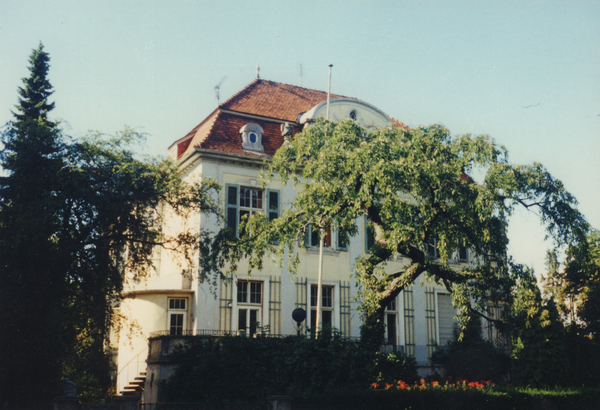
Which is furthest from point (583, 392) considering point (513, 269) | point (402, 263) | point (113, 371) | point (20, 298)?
point (113, 371)

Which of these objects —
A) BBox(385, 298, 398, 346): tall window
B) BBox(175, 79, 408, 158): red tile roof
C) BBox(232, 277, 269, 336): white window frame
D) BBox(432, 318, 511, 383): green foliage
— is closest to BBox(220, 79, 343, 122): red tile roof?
BBox(175, 79, 408, 158): red tile roof

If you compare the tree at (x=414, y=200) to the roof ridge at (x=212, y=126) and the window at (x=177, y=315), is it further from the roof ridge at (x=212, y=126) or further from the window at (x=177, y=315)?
the roof ridge at (x=212, y=126)

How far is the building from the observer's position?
20625mm

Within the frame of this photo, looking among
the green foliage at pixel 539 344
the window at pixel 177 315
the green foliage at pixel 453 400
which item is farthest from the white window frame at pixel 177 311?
the green foliage at pixel 539 344

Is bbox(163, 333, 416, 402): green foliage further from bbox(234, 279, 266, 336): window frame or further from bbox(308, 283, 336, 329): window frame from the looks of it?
bbox(308, 283, 336, 329): window frame

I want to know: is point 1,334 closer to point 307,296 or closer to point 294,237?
point 294,237

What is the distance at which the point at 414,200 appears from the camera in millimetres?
16109

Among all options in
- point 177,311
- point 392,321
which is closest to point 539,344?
point 392,321

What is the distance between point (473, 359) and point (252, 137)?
11725mm

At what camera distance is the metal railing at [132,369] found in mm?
21062

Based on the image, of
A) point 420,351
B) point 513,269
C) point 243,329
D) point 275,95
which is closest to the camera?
point 513,269

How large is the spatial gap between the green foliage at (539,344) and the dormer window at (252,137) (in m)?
10.6

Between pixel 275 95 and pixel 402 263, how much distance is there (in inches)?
351

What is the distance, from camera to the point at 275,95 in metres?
26.6
